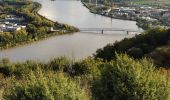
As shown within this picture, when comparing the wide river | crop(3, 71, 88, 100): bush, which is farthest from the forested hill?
crop(3, 71, 88, 100): bush

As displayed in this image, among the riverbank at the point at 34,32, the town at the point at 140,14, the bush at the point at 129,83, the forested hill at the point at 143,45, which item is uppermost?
the bush at the point at 129,83

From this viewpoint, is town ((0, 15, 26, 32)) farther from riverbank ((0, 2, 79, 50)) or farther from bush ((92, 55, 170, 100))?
bush ((92, 55, 170, 100))

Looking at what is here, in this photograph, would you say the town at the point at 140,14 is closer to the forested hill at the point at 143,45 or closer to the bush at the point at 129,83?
the forested hill at the point at 143,45

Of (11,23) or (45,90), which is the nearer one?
(45,90)

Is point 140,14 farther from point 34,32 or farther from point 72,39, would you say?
point 34,32

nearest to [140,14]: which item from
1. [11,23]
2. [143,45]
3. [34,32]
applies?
[11,23]

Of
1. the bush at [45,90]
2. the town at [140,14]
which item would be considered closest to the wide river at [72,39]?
the town at [140,14]
